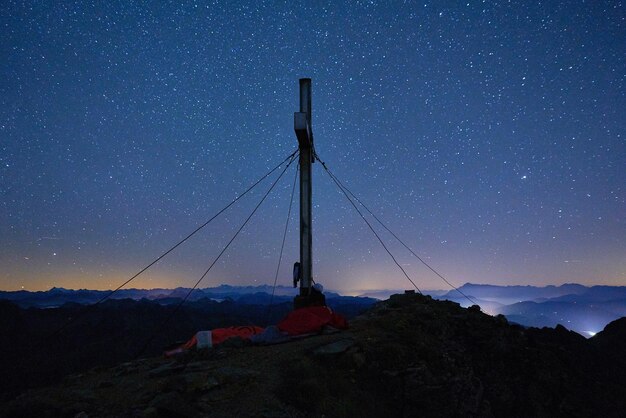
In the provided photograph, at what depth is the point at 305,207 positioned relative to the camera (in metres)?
11.8

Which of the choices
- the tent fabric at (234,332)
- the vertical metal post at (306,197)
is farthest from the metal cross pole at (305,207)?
the tent fabric at (234,332)

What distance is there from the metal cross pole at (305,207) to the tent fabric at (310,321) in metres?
1.09

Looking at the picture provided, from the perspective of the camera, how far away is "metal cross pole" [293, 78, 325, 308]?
37.4ft

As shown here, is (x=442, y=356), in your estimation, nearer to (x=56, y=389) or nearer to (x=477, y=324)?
(x=477, y=324)

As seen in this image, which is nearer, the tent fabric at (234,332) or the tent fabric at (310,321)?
the tent fabric at (310,321)

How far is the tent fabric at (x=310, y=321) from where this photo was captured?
9656 mm

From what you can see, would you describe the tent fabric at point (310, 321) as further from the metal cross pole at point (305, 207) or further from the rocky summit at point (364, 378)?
the metal cross pole at point (305, 207)

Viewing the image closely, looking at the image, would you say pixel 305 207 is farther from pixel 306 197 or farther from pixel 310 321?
pixel 310 321

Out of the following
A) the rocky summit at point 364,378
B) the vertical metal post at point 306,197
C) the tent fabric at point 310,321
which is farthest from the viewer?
the vertical metal post at point 306,197

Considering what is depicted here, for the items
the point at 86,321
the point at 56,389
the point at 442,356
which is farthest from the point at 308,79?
the point at 86,321

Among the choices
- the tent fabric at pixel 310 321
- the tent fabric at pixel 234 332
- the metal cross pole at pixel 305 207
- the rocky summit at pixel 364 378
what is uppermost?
the metal cross pole at pixel 305 207

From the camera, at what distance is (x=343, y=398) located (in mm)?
6773

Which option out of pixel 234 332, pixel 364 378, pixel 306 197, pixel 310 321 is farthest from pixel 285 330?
pixel 306 197

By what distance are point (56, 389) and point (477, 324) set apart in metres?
12.3
